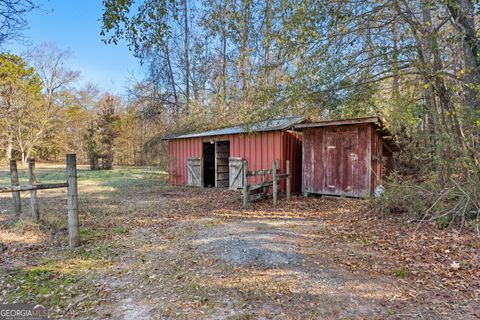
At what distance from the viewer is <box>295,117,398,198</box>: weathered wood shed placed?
7.85 m

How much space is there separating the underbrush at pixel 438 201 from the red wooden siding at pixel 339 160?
1863 mm

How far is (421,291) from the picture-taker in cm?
280

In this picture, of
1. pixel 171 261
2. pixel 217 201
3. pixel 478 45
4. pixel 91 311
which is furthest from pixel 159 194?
pixel 478 45

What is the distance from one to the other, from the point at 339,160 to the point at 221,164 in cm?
527

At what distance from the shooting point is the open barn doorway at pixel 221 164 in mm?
11640

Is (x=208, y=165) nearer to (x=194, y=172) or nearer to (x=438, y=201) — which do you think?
(x=194, y=172)

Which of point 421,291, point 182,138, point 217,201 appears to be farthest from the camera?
point 182,138

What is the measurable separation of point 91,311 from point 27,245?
2.66 m

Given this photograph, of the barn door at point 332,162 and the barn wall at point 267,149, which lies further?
the barn wall at point 267,149

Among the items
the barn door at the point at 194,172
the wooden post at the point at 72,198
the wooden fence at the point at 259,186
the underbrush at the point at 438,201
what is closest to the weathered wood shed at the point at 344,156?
the wooden fence at the point at 259,186

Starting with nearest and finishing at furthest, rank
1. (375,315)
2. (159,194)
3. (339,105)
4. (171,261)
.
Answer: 1. (375,315)
2. (171,261)
3. (339,105)
4. (159,194)

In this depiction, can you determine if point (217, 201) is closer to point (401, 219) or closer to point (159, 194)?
point (159, 194)

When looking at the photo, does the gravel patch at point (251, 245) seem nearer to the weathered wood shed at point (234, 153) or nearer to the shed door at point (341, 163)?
the weathered wood shed at point (234, 153)

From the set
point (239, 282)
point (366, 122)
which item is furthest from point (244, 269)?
point (366, 122)
